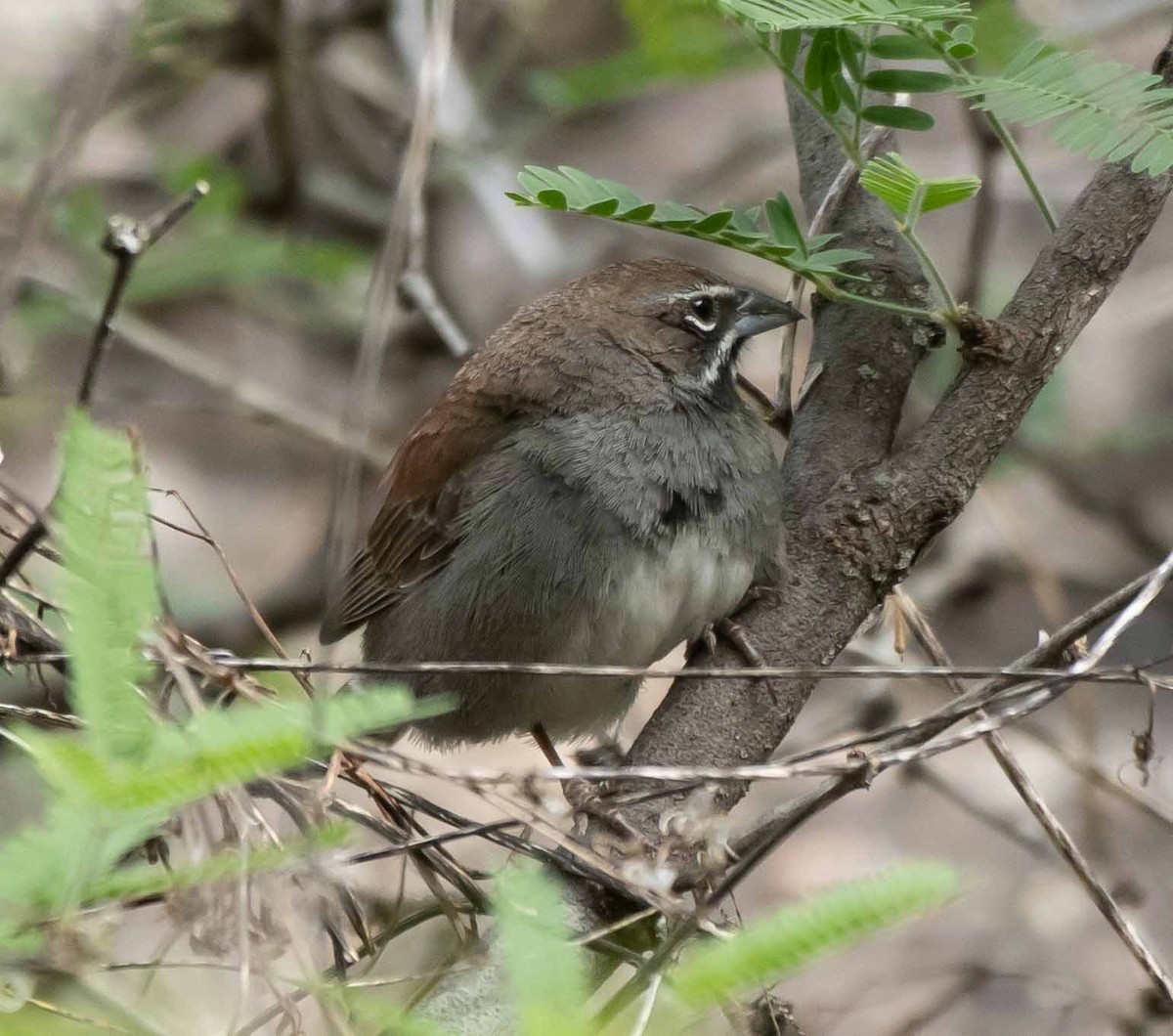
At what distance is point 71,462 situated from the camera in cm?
166

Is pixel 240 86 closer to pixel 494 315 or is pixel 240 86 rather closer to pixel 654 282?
pixel 494 315

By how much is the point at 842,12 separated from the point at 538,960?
65.4 inches

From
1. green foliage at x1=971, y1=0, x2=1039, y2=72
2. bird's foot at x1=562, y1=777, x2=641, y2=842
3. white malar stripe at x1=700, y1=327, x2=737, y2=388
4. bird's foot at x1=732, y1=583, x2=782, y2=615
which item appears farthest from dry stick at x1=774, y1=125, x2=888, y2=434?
bird's foot at x1=562, y1=777, x2=641, y2=842

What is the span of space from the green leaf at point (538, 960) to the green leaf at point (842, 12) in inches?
58.3

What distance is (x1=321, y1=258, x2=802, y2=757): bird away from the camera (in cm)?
339

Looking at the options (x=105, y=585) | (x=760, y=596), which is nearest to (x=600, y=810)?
(x=760, y=596)

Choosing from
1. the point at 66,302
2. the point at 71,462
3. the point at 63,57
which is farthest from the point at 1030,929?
the point at 63,57

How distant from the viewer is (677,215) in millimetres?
2875

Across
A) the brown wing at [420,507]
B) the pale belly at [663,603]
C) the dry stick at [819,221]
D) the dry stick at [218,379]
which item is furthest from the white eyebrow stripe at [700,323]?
the dry stick at [218,379]

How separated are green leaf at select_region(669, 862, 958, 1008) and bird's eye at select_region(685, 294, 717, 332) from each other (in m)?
2.48

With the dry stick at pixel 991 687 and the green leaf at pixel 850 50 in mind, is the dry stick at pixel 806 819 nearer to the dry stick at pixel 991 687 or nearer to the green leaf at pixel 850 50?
the dry stick at pixel 991 687

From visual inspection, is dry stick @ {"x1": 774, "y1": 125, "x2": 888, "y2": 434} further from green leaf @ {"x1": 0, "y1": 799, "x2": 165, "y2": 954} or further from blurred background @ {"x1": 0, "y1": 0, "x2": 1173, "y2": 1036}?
green leaf @ {"x1": 0, "y1": 799, "x2": 165, "y2": 954}

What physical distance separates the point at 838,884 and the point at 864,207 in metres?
2.22

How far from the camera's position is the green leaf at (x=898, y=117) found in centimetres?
274
